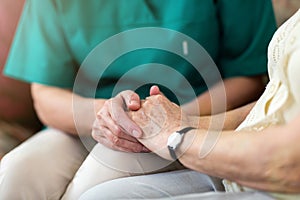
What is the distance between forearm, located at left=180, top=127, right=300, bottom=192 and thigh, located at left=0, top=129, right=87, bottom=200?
37 cm

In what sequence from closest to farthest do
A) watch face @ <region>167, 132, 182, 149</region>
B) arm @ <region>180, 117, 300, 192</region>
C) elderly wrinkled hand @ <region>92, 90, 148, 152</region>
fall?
1. arm @ <region>180, 117, 300, 192</region>
2. watch face @ <region>167, 132, 182, 149</region>
3. elderly wrinkled hand @ <region>92, 90, 148, 152</region>

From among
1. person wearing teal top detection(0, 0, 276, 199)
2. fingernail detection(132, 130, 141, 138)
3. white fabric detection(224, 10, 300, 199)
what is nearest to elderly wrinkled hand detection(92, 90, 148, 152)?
fingernail detection(132, 130, 141, 138)

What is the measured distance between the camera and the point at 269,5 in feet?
4.44

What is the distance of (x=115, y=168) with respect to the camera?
1128 mm

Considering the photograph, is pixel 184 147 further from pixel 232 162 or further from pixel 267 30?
pixel 267 30

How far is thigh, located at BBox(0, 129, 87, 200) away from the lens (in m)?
1.14

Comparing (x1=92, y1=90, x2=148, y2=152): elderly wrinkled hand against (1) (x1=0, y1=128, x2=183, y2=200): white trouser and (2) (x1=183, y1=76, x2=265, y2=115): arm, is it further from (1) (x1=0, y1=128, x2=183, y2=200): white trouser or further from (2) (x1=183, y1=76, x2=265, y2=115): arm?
(2) (x1=183, y1=76, x2=265, y2=115): arm

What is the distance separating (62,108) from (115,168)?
0.26 m

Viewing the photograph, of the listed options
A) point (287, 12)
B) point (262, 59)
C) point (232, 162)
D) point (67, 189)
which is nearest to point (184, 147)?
point (232, 162)

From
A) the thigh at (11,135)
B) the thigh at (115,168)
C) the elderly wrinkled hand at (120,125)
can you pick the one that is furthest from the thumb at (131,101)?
the thigh at (11,135)

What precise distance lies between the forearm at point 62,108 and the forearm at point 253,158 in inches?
15.7

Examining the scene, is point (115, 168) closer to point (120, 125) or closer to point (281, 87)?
point (120, 125)

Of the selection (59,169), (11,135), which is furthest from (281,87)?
(11,135)

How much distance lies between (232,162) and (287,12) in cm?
67
